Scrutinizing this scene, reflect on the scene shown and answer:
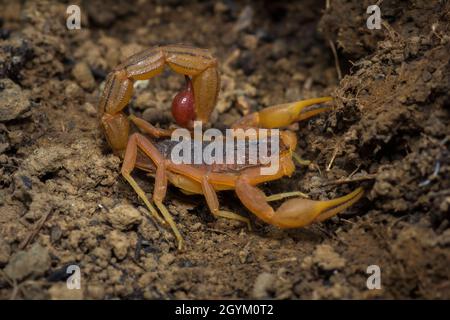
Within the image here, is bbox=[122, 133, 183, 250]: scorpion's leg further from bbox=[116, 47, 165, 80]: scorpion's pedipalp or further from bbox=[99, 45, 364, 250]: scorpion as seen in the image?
bbox=[116, 47, 165, 80]: scorpion's pedipalp

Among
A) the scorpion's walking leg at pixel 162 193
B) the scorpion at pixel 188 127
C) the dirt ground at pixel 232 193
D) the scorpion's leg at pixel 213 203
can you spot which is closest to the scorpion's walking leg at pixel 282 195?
the scorpion at pixel 188 127

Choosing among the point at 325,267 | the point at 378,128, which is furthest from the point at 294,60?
the point at 325,267

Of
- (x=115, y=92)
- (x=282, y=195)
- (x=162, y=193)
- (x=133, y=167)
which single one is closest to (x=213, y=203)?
(x=162, y=193)

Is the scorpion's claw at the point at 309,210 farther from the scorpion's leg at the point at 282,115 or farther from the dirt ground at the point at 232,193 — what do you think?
the scorpion's leg at the point at 282,115

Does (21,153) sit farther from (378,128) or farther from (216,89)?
(378,128)

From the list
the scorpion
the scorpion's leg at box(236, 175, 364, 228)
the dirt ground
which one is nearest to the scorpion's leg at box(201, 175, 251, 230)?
the scorpion

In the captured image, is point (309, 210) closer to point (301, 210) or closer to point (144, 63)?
point (301, 210)
